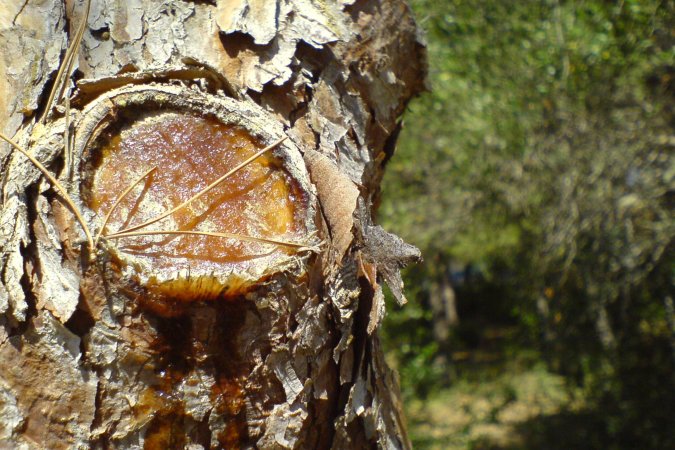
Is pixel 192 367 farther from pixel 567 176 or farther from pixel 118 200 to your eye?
pixel 567 176

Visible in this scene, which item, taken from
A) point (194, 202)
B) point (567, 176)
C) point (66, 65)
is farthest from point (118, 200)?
point (567, 176)

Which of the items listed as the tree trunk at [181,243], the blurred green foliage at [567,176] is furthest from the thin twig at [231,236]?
the blurred green foliage at [567,176]

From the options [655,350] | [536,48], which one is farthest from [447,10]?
[655,350]

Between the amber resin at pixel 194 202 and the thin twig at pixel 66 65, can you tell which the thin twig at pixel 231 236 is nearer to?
the amber resin at pixel 194 202

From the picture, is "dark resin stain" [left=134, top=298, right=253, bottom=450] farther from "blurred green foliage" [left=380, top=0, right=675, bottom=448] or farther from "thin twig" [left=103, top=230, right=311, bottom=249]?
"blurred green foliage" [left=380, top=0, right=675, bottom=448]

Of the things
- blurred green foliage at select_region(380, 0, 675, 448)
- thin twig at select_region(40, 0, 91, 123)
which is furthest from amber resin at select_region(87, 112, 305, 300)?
blurred green foliage at select_region(380, 0, 675, 448)

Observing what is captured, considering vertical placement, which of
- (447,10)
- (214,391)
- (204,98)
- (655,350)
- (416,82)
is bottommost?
(214,391)

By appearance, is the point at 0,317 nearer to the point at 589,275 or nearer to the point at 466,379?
the point at 589,275
